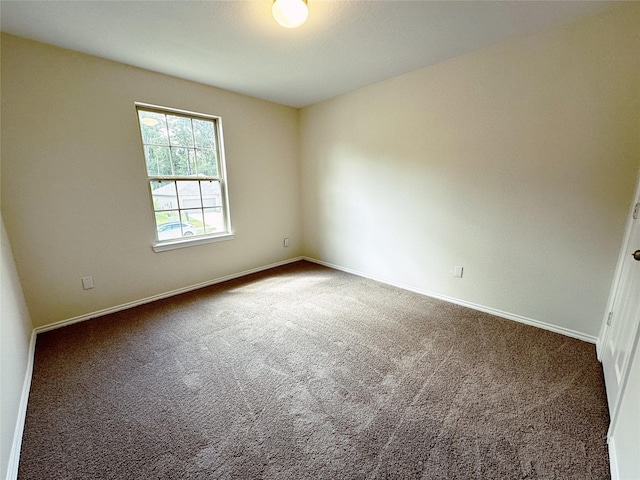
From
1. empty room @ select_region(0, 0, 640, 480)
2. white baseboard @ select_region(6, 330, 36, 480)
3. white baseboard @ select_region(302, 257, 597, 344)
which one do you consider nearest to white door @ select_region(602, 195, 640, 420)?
empty room @ select_region(0, 0, 640, 480)

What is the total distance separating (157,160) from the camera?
9.02 ft

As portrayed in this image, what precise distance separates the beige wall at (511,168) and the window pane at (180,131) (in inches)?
70.7

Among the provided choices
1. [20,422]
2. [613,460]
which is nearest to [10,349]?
[20,422]

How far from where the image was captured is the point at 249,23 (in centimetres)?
183

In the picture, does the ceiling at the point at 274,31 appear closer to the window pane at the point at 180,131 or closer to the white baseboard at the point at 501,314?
the window pane at the point at 180,131

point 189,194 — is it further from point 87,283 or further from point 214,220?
point 87,283

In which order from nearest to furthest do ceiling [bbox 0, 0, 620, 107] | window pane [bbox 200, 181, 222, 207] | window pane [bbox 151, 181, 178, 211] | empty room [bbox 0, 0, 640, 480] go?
empty room [bbox 0, 0, 640, 480]
ceiling [bbox 0, 0, 620, 107]
window pane [bbox 151, 181, 178, 211]
window pane [bbox 200, 181, 222, 207]

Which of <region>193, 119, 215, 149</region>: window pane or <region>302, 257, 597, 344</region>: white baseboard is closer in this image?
<region>302, 257, 597, 344</region>: white baseboard

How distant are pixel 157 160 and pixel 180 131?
42 cm

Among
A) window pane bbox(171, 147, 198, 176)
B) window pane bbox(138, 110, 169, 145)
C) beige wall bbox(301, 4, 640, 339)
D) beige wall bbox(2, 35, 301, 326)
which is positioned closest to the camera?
beige wall bbox(301, 4, 640, 339)

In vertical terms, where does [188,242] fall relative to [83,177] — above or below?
below

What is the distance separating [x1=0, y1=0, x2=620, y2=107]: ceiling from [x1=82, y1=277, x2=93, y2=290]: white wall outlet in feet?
6.26

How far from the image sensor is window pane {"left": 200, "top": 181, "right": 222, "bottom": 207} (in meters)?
3.16

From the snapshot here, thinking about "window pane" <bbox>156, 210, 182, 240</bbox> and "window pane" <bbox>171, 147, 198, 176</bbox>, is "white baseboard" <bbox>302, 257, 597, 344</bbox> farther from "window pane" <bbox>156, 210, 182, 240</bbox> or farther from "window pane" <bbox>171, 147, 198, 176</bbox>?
"window pane" <bbox>171, 147, 198, 176</bbox>
